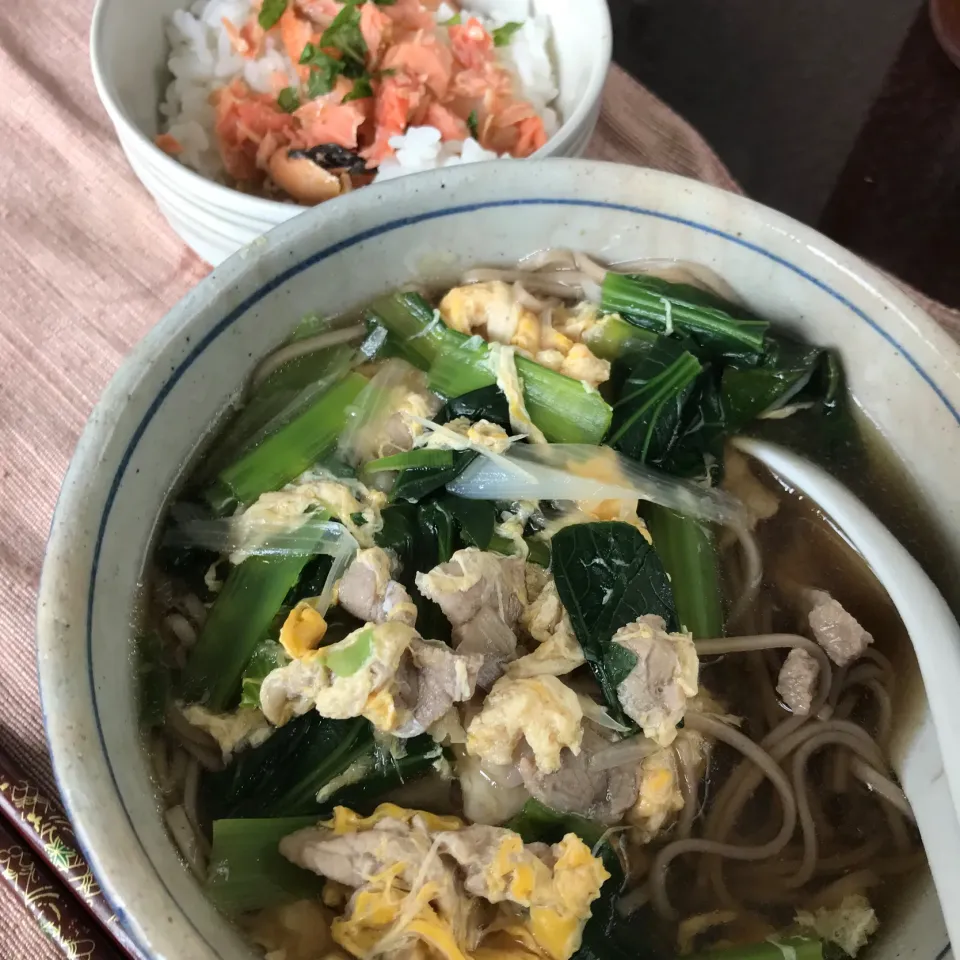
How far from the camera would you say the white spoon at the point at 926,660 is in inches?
37.5

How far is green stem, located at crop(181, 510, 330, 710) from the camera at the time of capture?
1.01m

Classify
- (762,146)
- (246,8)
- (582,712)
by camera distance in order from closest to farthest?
1. (582,712)
2. (246,8)
3. (762,146)

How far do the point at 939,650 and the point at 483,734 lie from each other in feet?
1.79

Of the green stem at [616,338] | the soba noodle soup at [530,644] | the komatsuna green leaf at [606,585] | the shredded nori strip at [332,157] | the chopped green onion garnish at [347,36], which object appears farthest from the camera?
the chopped green onion garnish at [347,36]

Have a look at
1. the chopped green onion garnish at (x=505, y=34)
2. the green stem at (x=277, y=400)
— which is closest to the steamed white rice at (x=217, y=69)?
the chopped green onion garnish at (x=505, y=34)

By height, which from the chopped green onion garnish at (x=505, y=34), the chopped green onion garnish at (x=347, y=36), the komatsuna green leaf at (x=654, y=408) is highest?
the chopped green onion garnish at (x=505, y=34)

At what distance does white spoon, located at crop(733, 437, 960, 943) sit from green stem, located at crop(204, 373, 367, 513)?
62cm

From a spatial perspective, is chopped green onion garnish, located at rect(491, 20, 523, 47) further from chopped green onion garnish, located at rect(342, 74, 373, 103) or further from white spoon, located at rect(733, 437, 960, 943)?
white spoon, located at rect(733, 437, 960, 943)

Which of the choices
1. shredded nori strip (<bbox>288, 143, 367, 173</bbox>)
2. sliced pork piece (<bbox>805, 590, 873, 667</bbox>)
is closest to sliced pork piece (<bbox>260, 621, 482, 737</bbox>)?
sliced pork piece (<bbox>805, 590, 873, 667</bbox>)

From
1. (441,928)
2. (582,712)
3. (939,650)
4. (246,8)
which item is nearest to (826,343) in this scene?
(939,650)

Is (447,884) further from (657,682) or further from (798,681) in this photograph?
(798,681)

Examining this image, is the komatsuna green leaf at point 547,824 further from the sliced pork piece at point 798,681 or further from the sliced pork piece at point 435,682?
the sliced pork piece at point 798,681

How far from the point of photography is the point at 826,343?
1.23 metres

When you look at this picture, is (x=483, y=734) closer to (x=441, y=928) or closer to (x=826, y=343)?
(x=441, y=928)
